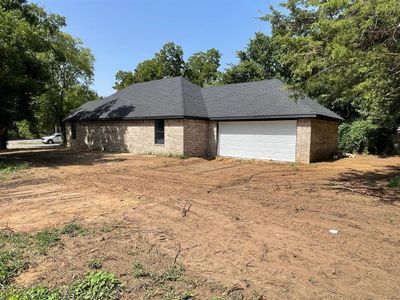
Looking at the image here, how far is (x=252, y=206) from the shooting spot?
7754 millimetres

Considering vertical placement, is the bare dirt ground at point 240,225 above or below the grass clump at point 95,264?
below

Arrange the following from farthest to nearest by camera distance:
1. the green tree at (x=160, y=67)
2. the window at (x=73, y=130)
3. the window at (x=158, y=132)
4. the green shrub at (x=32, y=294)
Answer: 1. the green tree at (x=160, y=67)
2. the window at (x=73, y=130)
3. the window at (x=158, y=132)
4. the green shrub at (x=32, y=294)

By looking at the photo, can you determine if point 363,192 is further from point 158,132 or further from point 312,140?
point 158,132

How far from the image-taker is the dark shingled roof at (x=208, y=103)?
17.8 metres

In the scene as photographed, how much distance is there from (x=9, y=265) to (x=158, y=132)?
54.0ft

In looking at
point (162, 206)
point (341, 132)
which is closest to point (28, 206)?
point (162, 206)

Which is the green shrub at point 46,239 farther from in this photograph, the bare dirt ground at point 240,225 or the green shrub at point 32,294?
the green shrub at point 32,294

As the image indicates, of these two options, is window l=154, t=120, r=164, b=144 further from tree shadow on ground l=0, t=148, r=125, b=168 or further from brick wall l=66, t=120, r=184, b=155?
tree shadow on ground l=0, t=148, r=125, b=168

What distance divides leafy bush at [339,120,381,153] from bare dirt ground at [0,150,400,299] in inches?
442

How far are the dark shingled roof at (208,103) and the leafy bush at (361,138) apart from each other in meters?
3.24

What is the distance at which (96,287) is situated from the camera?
385 cm

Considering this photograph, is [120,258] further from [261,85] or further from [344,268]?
[261,85]

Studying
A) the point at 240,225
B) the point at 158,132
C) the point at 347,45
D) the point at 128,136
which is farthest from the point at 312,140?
the point at 128,136

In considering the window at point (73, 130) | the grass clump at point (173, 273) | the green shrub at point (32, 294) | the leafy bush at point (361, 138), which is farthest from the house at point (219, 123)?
the green shrub at point (32, 294)
